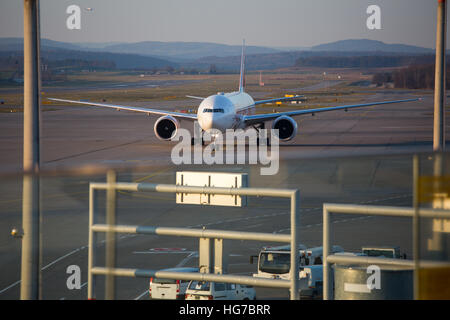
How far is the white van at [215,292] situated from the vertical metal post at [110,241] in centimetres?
788

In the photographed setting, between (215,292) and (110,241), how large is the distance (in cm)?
928

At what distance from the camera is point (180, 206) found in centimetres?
1138

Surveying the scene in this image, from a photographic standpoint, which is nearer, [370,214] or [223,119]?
[370,214]

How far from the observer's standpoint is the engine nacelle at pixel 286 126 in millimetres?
49250

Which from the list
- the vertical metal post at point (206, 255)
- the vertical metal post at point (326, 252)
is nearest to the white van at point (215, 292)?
the vertical metal post at point (206, 255)

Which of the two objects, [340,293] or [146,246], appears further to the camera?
[146,246]

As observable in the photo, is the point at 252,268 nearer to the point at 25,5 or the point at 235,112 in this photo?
the point at 25,5

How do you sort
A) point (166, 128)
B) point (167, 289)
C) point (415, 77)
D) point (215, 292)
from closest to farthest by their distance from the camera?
point (167, 289) < point (215, 292) < point (166, 128) < point (415, 77)

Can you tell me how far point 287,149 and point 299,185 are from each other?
40493 mm

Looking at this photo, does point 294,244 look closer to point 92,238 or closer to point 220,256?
point 220,256

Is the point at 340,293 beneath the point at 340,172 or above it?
beneath

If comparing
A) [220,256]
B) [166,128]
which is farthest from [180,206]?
[166,128]

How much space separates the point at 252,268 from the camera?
2230 cm
